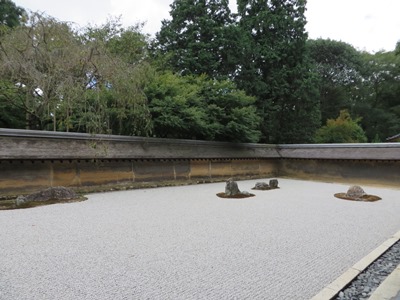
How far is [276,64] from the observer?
16188 millimetres

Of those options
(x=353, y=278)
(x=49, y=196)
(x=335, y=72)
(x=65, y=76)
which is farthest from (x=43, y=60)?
(x=335, y=72)

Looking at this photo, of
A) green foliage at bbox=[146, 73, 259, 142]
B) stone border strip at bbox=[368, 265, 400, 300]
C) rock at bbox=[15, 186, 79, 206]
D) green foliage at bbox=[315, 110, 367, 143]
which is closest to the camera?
stone border strip at bbox=[368, 265, 400, 300]

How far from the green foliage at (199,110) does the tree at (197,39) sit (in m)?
3.76

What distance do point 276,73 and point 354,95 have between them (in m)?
14.0

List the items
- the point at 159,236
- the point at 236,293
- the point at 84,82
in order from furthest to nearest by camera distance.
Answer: the point at 84,82 → the point at 159,236 → the point at 236,293

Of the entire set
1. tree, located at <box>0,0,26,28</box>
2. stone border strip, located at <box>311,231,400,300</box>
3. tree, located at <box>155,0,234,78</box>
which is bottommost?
stone border strip, located at <box>311,231,400,300</box>

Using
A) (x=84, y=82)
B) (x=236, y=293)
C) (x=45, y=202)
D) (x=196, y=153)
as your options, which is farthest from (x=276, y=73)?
(x=236, y=293)

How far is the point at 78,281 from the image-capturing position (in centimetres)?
220

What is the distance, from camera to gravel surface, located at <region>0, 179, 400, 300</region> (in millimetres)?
Answer: 2139

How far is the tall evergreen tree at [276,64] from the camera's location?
51.2 feet

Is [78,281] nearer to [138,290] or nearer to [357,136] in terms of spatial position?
[138,290]

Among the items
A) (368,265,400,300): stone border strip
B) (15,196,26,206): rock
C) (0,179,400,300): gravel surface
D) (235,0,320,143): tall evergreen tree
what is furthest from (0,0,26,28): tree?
(368,265,400,300): stone border strip

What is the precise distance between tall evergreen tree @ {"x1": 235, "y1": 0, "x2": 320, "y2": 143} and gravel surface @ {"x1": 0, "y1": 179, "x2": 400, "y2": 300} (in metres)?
11.1

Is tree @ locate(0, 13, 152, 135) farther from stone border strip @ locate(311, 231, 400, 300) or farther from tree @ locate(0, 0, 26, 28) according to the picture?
tree @ locate(0, 0, 26, 28)
